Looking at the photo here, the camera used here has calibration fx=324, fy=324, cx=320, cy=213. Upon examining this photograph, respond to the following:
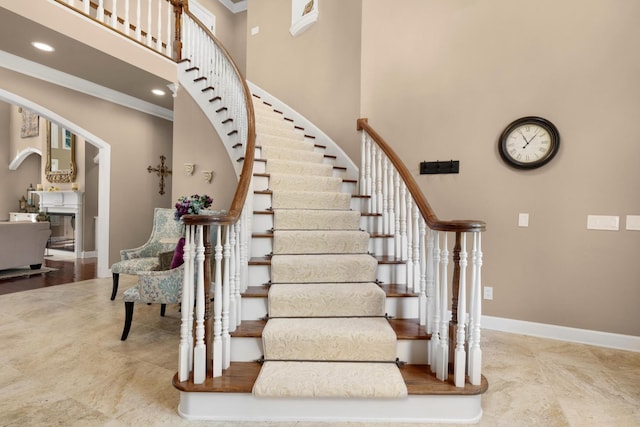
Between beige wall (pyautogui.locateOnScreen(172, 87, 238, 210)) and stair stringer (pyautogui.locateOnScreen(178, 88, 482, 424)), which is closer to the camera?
stair stringer (pyautogui.locateOnScreen(178, 88, 482, 424))

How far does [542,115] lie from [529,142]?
0.26 metres

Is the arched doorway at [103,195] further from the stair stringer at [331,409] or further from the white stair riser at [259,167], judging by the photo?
the stair stringer at [331,409]

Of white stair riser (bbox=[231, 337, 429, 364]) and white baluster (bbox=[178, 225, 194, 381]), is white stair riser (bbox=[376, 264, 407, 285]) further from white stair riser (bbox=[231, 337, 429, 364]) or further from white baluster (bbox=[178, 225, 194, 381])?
white baluster (bbox=[178, 225, 194, 381])

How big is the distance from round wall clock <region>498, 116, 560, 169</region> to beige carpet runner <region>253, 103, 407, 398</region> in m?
1.54

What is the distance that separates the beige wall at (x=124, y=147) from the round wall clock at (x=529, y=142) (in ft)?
18.7

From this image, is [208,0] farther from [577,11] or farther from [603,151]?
[603,151]

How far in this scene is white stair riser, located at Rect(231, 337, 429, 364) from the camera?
80.2 inches

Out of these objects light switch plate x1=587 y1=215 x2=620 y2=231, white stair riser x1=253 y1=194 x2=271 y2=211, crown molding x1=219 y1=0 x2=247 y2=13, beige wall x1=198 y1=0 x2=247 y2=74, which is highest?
crown molding x1=219 y1=0 x2=247 y2=13

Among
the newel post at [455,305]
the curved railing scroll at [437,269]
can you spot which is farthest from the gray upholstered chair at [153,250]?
the newel post at [455,305]

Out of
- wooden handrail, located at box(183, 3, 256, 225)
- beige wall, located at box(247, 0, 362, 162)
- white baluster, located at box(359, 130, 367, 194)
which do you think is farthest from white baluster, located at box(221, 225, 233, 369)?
beige wall, located at box(247, 0, 362, 162)

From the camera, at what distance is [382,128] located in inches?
141

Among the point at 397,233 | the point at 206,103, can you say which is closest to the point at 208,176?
the point at 206,103

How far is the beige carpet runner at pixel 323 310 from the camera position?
1.80m

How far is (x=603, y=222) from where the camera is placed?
9.12 ft
